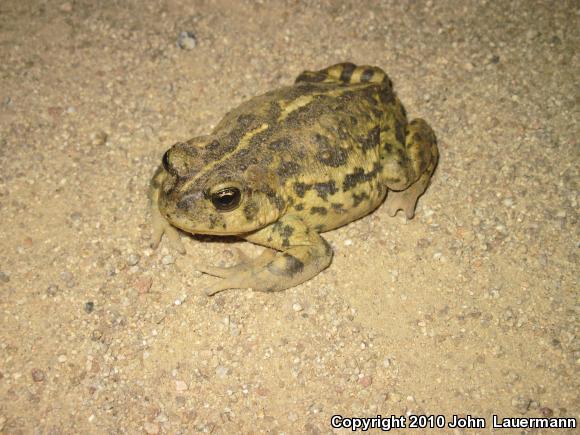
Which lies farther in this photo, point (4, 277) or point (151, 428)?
point (4, 277)

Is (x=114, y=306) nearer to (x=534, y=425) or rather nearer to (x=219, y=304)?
(x=219, y=304)

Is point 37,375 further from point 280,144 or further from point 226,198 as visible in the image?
point 280,144

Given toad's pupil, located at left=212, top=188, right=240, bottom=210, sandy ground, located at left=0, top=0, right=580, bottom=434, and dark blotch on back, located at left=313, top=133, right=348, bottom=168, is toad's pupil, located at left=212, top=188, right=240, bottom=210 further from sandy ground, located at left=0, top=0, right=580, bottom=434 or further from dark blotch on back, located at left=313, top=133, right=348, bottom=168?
sandy ground, located at left=0, top=0, right=580, bottom=434

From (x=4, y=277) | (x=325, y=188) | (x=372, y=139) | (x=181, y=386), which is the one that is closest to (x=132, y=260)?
(x=4, y=277)

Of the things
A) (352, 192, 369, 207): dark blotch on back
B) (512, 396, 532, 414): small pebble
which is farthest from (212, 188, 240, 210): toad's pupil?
(512, 396, 532, 414): small pebble

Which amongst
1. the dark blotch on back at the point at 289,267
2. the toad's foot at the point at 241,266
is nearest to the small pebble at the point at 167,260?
the toad's foot at the point at 241,266

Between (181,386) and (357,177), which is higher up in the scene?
(357,177)
